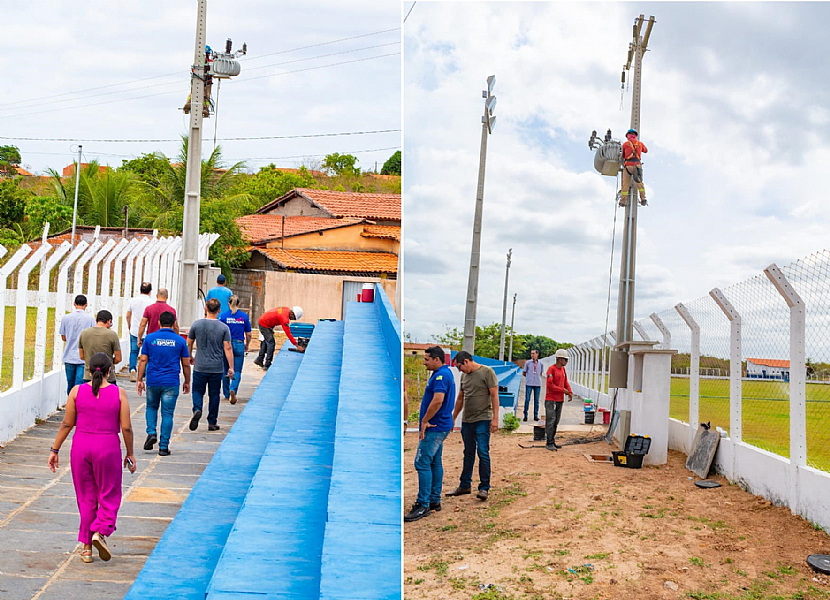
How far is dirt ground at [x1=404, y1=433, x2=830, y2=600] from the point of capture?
17.8ft

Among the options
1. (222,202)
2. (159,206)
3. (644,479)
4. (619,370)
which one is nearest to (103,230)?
(222,202)

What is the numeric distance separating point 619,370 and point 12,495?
7941mm

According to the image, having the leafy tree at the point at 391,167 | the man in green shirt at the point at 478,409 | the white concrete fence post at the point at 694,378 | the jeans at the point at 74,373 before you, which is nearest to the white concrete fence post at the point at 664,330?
the white concrete fence post at the point at 694,378

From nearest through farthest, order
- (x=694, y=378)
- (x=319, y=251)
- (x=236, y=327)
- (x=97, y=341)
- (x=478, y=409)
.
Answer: (x=478, y=409) → (x=97, y=341) → (x=694, y=378) → (x=236, y=327) → (x=319, y=251)

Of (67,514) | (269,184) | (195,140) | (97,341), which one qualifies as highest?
(269,184)

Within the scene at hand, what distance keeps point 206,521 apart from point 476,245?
27.1 ft

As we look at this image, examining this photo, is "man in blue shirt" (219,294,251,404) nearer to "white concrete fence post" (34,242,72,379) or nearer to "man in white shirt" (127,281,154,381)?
"man in white shirt" (127,281,154,381)

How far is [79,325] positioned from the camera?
33.0 feet

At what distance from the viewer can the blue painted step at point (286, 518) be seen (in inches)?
179

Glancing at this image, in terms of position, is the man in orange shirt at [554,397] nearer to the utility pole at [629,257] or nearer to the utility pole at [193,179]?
the utility pole at [629,257]

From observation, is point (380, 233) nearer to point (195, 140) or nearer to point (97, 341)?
point (195, 140)

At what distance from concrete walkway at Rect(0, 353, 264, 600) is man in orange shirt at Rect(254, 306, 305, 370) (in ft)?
9.43

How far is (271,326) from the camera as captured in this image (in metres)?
13.7

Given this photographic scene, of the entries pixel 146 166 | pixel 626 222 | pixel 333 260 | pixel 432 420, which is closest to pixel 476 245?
pixel 626 222
